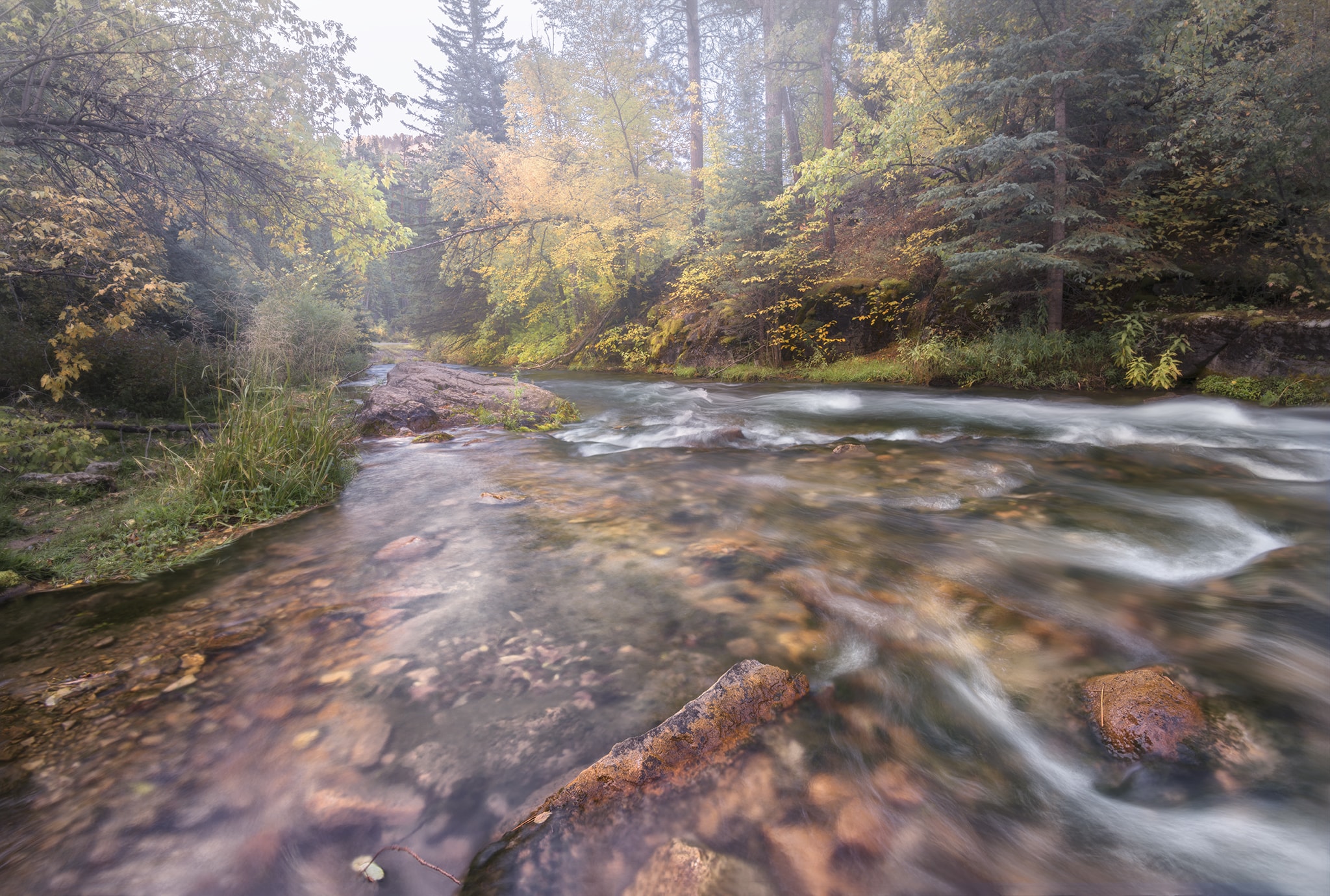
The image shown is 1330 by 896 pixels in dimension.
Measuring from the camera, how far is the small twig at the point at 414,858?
1.62 m

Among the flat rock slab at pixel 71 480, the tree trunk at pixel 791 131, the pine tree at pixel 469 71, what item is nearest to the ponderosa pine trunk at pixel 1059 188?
the tree trunk at pixel 791 131

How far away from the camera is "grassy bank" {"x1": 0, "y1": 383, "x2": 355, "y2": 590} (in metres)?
3.71

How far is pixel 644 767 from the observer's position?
6.21ft

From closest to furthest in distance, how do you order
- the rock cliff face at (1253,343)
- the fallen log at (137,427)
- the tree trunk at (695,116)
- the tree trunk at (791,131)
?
the fallen log at (137,427)
the rock cliff face at (1253,343)
the tree trunk at (695,116)
the tree trunk at (791,131)

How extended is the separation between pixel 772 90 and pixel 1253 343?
15461 millimetres

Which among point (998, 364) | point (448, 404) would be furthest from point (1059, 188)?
point (448, 404)

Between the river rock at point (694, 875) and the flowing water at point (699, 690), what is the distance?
0.15 feet

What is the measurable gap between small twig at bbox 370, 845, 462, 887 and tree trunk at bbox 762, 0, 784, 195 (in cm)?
1681

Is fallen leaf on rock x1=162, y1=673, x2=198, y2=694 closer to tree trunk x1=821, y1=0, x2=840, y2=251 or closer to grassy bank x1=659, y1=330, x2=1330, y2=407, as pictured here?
grassy bank x1=659, y1=330, x2=1330, y2=407

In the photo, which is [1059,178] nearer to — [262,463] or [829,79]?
[829,79]

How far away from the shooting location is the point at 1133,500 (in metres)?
4.81

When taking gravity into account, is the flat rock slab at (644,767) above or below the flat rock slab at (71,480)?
below

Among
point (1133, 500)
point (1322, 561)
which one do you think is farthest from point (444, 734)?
point (1133, 500)

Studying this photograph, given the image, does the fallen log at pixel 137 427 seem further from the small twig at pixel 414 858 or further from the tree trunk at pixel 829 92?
the tree trunk at pixel 829 92
